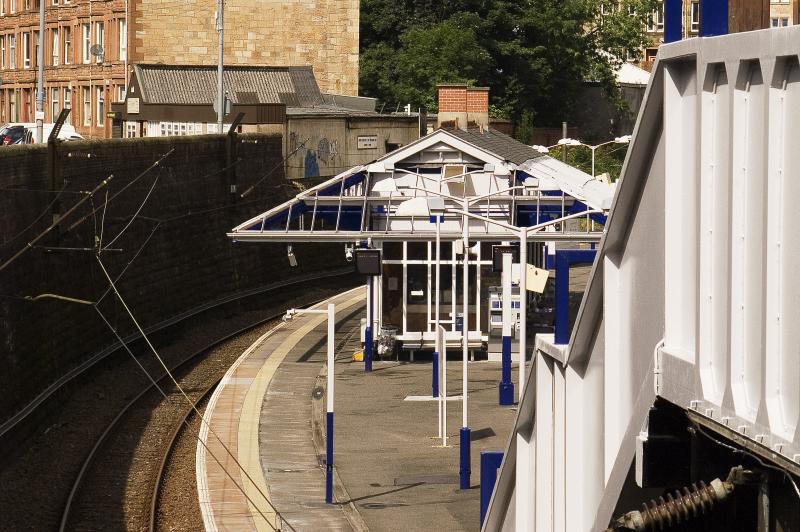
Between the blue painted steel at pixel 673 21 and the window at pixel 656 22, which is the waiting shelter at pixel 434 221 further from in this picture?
the window at pixel 656 22

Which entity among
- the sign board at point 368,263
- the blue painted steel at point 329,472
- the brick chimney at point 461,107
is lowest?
the blue painted steel at point 329,472

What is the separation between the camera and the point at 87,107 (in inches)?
2557

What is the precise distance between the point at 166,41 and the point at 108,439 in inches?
1653

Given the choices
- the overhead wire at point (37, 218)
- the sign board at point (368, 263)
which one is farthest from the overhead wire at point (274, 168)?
the overhead wire at point (37, 218)

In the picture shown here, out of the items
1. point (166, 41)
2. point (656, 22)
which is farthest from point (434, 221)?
point (656, 22)

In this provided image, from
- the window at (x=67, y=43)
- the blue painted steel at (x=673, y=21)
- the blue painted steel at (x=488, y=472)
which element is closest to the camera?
the blue painted steel at (x=673, y=21)

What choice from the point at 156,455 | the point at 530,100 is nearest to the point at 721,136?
the point at 156,455

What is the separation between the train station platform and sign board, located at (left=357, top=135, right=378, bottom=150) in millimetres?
19159

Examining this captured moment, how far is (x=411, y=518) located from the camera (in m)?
17.1

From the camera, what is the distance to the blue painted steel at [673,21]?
5254mm

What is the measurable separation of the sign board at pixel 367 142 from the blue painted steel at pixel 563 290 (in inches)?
1731

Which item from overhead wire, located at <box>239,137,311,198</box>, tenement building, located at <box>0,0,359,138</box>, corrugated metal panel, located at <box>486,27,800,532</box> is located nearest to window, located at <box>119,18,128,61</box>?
tenement building, located at <box>0,0,359,138</box>

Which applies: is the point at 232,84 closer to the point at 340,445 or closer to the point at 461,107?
the point at 461,107

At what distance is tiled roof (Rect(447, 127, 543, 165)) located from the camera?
32781 millimetres
